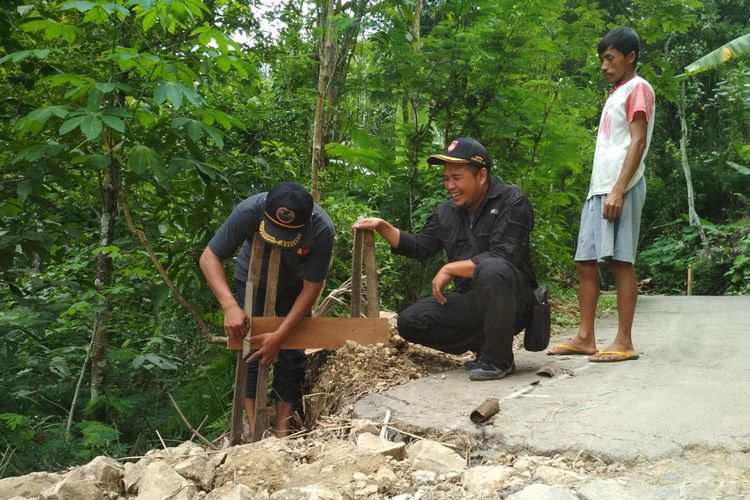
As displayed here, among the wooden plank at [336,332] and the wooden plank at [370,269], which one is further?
the wooden plank at [370,269]

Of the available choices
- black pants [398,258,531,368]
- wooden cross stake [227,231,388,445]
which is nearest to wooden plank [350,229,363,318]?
wooden cross stake [227,231,388,445]

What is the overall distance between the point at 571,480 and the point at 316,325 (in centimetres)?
180

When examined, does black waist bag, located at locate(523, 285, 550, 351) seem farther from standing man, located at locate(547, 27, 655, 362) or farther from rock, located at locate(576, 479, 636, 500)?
rock, located at locate(576, 479, 636, 500)

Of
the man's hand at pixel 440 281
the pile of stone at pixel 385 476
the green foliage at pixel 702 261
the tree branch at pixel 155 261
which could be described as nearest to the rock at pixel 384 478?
the pile of stone at pixel 385 476

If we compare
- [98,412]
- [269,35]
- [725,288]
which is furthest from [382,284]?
[725,288]

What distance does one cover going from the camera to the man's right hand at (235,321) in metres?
3.59

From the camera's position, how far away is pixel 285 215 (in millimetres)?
3541

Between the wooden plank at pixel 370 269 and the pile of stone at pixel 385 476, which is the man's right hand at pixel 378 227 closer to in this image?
the wooden plank at pixel 370 269

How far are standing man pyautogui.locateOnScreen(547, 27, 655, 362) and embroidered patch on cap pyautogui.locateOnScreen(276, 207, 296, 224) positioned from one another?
5.97 feet

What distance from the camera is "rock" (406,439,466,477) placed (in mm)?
2596

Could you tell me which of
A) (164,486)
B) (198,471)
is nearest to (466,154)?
(198,471)

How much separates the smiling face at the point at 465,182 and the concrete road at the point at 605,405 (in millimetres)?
1023

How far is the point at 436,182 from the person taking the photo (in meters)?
6.50

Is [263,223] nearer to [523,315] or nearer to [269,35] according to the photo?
[523,315]
